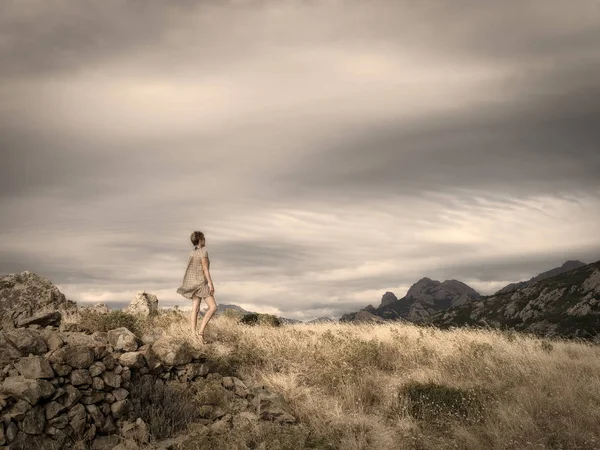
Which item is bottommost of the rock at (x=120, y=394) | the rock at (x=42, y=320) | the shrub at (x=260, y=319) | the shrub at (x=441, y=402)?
the shrub at (x=441, y=402)

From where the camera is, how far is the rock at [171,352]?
34.3 feet

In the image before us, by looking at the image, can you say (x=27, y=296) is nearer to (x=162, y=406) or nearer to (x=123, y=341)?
(x=123, y=341)

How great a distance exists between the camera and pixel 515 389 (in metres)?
11.1

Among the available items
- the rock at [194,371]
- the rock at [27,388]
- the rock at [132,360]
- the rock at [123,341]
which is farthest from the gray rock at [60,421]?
the rock at [194,371]

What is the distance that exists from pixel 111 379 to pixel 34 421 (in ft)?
5.04

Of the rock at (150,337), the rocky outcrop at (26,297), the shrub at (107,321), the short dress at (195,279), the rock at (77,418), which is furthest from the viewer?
the rocky outcrop at (26,297)

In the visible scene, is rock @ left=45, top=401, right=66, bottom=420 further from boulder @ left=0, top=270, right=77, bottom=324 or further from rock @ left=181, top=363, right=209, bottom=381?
boulder @ left=0, top=270, right=77, bottom=324

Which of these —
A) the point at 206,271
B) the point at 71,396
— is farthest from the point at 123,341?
the point at 206,271

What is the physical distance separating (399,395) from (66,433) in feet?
22.0

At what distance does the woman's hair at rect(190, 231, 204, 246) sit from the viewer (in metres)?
12.6

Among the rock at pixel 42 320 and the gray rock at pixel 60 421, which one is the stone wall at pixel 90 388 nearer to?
the gray rock at pixel 60 421

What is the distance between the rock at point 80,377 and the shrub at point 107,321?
2.90m

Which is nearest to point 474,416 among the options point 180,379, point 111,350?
point 180,379

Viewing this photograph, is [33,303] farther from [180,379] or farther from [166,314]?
[180,379]
